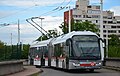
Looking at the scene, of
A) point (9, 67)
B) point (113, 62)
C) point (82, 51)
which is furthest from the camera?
point (113, 62)

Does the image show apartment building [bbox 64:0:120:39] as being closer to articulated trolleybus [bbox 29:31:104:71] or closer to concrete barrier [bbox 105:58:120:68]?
concrete barrier [bbox 105:58:120:68]

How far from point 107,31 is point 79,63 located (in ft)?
454

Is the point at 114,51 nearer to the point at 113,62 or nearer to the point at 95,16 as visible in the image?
the point at 113,62

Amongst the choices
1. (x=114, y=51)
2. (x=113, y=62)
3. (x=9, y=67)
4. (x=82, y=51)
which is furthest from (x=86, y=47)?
(x=114, y=51)

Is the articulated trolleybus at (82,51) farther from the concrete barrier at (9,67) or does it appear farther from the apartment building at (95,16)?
the apartment building at (95,16)

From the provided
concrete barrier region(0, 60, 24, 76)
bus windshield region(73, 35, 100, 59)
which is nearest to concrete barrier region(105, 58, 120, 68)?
bus windshield region(73, 35, 100, 59)

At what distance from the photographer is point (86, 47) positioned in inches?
1256

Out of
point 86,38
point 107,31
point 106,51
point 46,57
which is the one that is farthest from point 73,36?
point 107,31

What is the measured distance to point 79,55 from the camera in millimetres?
31594

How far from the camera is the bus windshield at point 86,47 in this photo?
104 ft

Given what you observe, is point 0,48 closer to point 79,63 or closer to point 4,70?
point 4,70

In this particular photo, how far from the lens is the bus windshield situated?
3167cm

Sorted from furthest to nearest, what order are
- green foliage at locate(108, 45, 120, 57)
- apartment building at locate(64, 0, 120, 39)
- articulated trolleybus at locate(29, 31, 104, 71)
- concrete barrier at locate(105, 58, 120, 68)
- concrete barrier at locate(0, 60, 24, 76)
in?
apartment building at locate(64, 0, 120, 39)
green foliage at locate(108, 45, 120, 57)
concrete barrier at locate(105, 58, 120, 68)
articulated trolleybus at locate(29, 31, 104, 71)
concrete barrier at locate(0, 60, 24, 76)

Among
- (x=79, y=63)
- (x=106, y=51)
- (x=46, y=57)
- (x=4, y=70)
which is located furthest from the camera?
(x=106, y=51)
